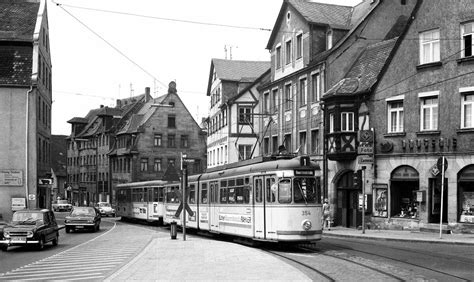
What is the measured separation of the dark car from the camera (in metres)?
35.4

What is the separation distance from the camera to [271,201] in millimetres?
20875

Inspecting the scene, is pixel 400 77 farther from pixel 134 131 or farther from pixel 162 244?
pixel 134 131

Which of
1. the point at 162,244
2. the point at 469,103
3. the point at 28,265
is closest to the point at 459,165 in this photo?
the point at 469,103

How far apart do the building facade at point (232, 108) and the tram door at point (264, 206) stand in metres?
28.6

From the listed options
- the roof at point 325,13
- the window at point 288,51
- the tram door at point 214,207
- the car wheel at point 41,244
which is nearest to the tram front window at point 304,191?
the tram door at point 214,207

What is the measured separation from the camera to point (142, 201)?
146 feet

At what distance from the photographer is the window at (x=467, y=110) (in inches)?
1113

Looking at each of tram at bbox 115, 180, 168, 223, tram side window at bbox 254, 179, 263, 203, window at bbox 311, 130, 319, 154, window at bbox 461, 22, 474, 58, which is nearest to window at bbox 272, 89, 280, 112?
window at bbox 311, 130, 319, 154

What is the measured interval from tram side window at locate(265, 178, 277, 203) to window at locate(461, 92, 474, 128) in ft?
39.4

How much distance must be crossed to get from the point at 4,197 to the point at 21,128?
447 cm

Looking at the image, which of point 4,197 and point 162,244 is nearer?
point 162,244

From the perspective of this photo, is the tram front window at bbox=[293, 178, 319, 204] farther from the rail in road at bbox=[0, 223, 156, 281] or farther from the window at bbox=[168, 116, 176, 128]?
the window at bbox=[168, 116, 176, 128]

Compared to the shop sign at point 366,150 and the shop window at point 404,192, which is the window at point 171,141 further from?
the shop window at point 404,192

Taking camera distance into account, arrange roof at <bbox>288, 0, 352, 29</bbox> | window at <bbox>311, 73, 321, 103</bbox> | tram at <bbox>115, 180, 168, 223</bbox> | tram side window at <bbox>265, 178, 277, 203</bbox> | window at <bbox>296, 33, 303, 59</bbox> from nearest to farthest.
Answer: tram side window at <bbox>265, 178, 277, 203</bbox>, window at <bbox>311, 73, 321, 103</bbox>, tram at <bbox>115, 180, 168, 223</bbox>, roof at <bbox>288, 0, 352, 29</bbox>, window at <bbox>296, 33, 303, 59</bbox>
